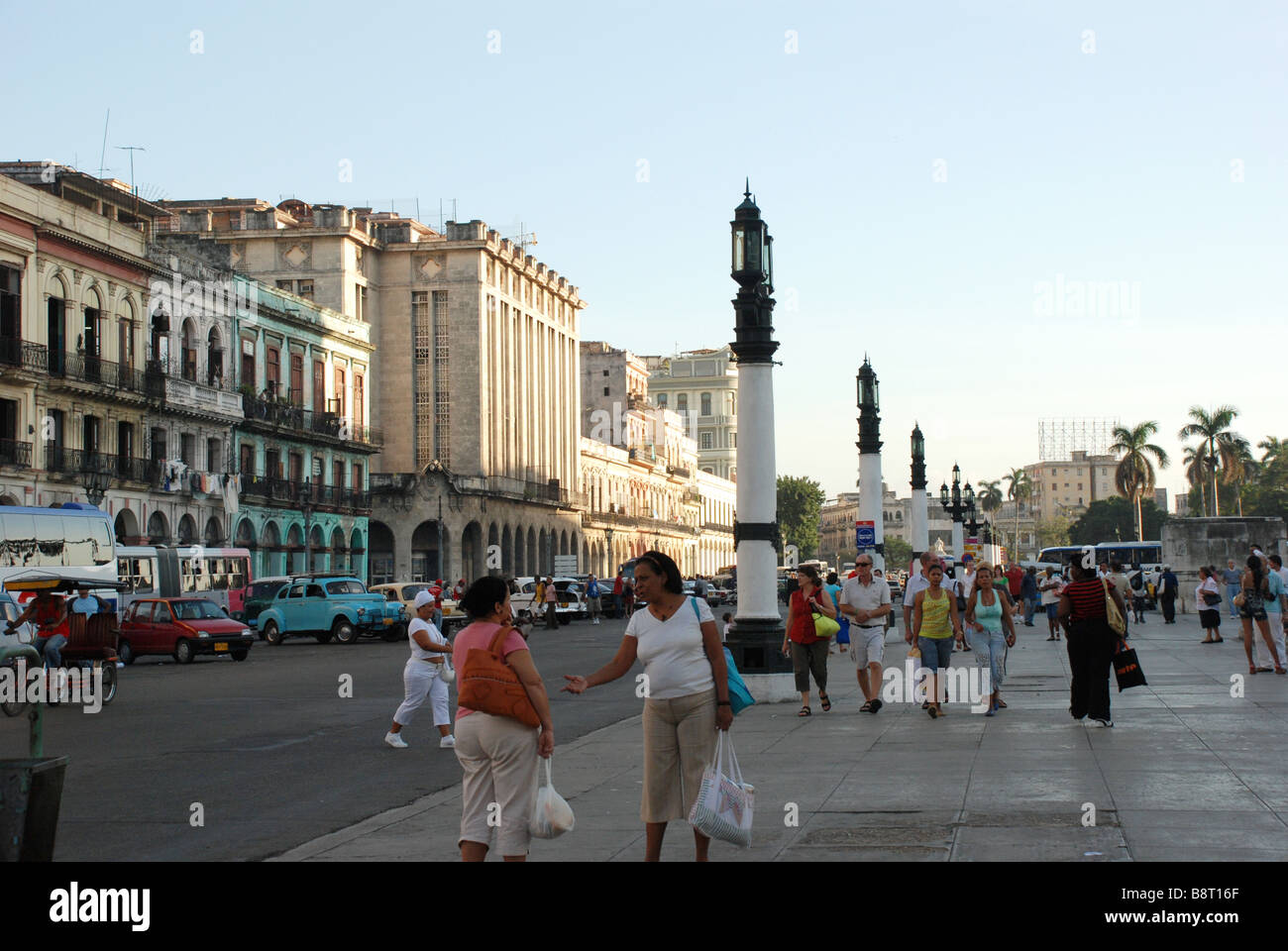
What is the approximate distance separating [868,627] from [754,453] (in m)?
2.92

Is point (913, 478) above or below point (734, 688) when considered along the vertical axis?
above

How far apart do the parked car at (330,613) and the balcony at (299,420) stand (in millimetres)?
19348

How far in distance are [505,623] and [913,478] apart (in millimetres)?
36833

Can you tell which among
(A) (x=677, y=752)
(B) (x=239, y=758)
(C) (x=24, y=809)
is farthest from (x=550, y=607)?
(C) (x=24, y=809)

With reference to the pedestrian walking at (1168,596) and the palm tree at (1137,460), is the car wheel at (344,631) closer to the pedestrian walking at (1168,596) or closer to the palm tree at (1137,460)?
the pedestrian walking at (1168,596)

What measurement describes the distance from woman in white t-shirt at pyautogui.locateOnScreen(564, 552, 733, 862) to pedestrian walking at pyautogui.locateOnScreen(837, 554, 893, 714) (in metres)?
8.87

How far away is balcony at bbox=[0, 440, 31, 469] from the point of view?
45.7 m

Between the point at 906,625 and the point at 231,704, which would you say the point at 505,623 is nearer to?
the point at 906,625

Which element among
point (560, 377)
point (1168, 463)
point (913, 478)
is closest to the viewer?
point (913, 478)

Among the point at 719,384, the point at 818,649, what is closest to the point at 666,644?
the point at 818,649

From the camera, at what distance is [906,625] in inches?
714

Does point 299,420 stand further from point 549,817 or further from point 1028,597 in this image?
point 549,817

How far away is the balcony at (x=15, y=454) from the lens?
45688 mm

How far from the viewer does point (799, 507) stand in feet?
549
